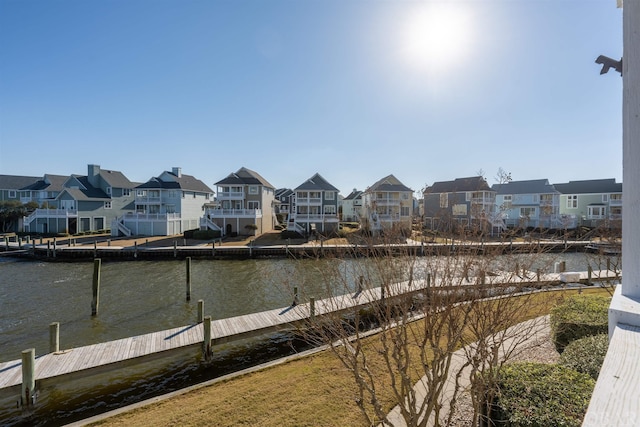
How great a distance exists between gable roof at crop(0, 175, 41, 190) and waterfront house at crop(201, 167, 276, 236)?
1382 inches

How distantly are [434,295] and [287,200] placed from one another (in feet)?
213

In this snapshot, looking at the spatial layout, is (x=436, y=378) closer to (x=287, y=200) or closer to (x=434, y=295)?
(x=434, y=295)

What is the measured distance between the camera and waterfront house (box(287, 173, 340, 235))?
41375mm

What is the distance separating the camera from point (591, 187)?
50594 millimetres

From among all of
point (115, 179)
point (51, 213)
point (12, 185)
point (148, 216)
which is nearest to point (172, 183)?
point (148, 216)

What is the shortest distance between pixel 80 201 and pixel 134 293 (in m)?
33.2

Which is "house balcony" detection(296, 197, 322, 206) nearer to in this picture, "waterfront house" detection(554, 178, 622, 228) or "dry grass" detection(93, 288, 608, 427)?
"dry grass" detection(93, 288, 608, 427)

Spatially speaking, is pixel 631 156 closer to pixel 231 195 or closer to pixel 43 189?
pixel 231 195

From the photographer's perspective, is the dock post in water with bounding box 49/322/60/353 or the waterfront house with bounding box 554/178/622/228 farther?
the waterfront house with bounding box 554/178/622/228

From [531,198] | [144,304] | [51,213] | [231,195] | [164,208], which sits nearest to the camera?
[144,304]

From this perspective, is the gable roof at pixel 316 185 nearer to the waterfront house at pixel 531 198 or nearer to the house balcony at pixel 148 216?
the house balcony at pixel 148 216

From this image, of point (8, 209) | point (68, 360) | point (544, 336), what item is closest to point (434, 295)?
point (544, 336)

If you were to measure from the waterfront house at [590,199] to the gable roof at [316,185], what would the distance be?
34988 mm

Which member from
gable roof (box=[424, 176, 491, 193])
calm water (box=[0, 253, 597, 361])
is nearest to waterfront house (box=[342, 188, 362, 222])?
gable roof (box=[424, 176, 491, 193])
